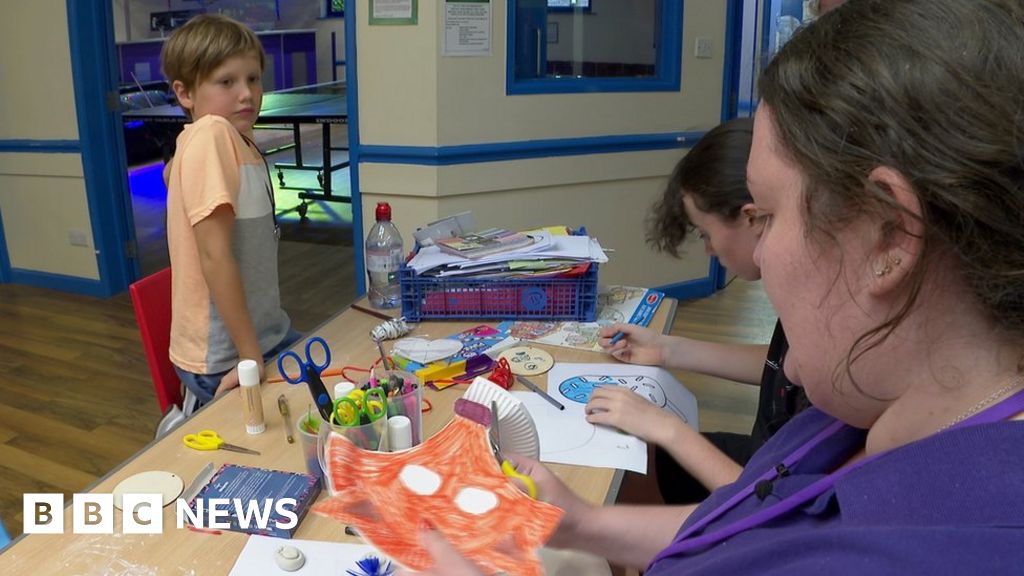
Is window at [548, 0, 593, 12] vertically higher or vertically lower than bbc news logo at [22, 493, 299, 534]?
higher

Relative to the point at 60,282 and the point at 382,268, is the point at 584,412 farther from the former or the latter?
the point at 60,282

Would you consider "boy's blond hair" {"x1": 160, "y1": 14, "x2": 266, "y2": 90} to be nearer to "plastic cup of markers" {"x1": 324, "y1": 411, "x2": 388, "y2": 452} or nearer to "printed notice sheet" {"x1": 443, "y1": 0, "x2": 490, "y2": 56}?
"plastic cup of markers" {"x1": 324, "y1": 411, "x2": 388, "y2": 452}

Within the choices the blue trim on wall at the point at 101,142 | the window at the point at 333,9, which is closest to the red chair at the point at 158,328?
the blue trim on wall at the point at 101,142

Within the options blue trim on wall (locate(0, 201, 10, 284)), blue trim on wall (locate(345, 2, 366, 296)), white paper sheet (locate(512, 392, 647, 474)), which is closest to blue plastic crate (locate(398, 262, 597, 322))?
white paper sheet (locate(512, 392, 647, 474))

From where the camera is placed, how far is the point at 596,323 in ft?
5.62

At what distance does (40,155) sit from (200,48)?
2728 millimetres

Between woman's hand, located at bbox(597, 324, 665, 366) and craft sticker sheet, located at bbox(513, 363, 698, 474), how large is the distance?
23 mm

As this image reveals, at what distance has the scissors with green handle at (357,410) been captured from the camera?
3.27 feet

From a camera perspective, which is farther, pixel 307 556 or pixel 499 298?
pixel 499 298

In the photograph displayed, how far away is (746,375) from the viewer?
1.60 m

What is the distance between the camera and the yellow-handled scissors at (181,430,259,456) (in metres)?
1.18

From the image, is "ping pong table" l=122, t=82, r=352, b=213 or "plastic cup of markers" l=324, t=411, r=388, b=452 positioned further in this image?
"ping pong table" l=122, t=82, r=352, b=213

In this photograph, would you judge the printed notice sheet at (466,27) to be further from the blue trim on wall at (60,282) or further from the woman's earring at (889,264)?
the woman's earring at (889,264)

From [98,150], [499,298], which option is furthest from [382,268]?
[98,150]
